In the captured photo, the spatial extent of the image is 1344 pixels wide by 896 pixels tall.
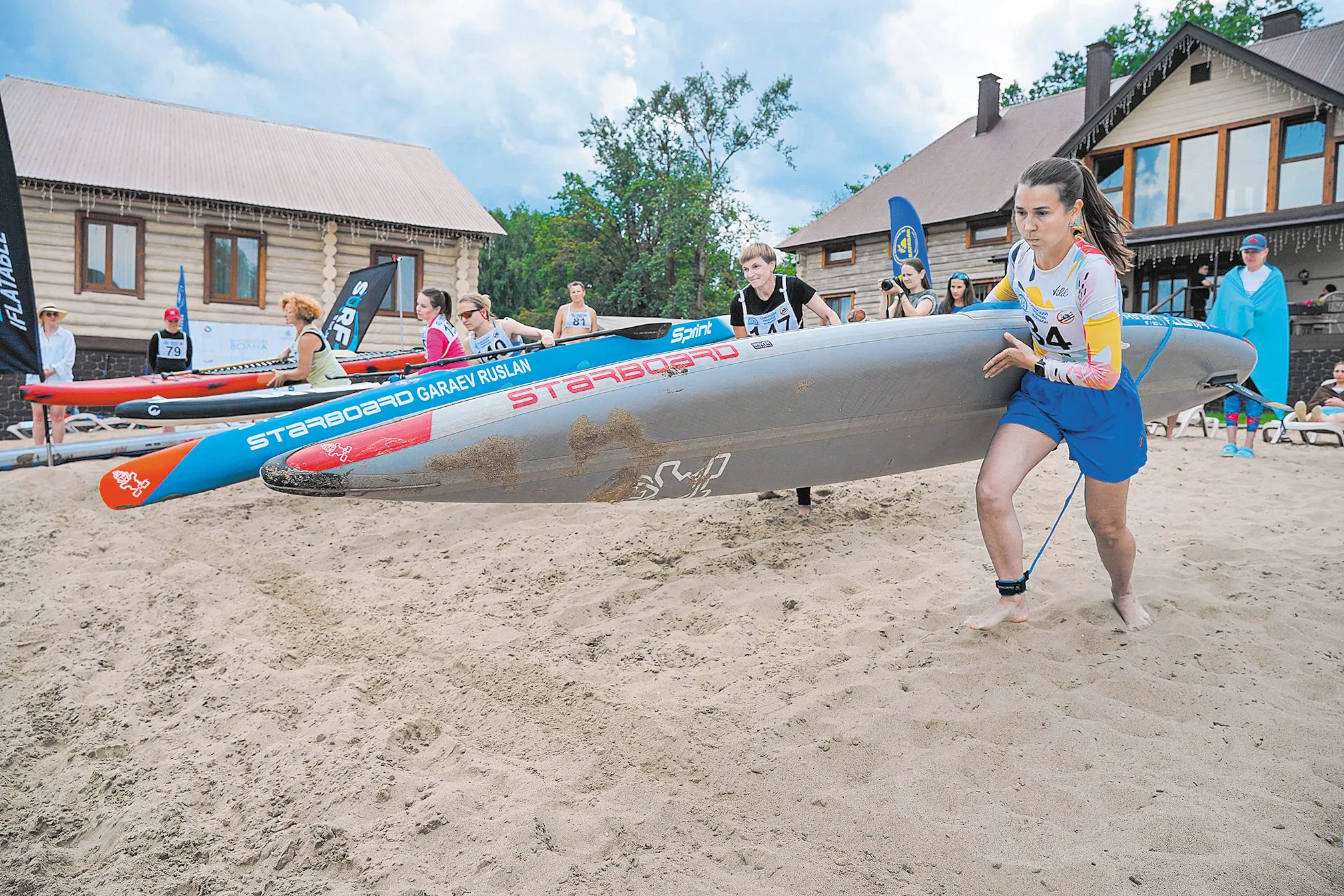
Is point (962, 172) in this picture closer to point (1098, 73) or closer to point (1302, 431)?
point (1098, 73)

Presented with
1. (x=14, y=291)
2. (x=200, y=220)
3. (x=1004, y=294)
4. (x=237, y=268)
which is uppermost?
(x=200, y=220)

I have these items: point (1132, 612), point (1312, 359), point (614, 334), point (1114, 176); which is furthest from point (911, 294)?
point (1114, 176)

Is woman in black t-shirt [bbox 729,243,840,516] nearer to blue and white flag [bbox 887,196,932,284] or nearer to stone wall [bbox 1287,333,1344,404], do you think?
blue and white flag [bbox 887,196,932,284]

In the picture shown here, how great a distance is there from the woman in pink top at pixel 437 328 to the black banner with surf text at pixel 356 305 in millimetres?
4120

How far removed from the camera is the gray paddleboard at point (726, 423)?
2789mm

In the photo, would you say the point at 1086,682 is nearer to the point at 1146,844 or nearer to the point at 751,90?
the point at 1146,844

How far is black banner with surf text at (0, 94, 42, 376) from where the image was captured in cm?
575

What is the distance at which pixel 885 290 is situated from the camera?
18.4ft

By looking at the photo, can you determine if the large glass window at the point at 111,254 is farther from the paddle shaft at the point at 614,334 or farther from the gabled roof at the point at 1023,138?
the gabled roof at the point at 1023,138

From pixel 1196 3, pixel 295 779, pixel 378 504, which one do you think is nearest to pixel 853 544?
pixel 295 779

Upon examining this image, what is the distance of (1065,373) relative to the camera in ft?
9.11

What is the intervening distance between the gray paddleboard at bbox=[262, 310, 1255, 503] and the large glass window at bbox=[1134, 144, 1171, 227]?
557 inches

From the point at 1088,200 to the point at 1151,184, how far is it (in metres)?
15.4

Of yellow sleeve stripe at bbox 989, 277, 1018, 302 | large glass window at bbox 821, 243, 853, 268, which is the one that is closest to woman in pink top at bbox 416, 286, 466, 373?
yellow sleeve stripe at bbox 989, 277, 1018, 302
